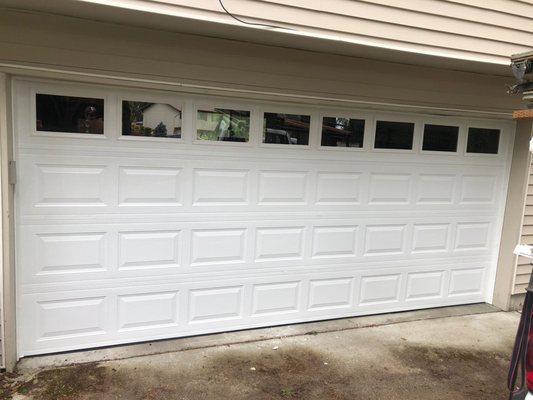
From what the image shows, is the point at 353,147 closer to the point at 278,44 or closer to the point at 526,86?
the point at 278,44

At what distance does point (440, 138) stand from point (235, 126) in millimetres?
2366

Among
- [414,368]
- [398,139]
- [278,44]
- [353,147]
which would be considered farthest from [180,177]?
[414,368]

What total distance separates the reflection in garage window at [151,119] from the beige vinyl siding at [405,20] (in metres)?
0.97

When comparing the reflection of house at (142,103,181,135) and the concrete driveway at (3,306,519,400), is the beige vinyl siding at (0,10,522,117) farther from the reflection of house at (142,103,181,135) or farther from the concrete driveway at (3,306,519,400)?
the concrete driveway at (3,306,519,400)

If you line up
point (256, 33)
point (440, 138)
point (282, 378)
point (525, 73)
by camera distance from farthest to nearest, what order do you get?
point (440, 138) < point (282, 378) < point (256, 33) < point (525, 73)

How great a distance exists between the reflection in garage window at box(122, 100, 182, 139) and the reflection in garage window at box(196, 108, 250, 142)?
200mm

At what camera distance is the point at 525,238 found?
17.0 ft

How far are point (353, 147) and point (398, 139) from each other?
0.56 metres

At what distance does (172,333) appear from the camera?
162 inches

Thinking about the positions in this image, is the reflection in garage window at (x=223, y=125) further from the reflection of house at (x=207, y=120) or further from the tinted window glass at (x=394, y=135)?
the tinted window glass at (x=394, y=135)

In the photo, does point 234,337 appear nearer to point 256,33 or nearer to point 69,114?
point 69,114

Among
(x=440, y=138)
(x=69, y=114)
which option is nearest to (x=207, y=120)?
(x=69, y=114)

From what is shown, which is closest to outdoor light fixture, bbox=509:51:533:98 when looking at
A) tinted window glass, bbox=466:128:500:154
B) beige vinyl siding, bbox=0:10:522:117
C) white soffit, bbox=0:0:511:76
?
white soffit, bbox=0:0:511:76

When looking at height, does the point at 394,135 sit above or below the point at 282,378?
above
